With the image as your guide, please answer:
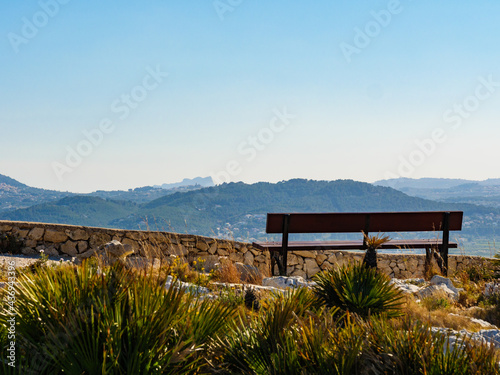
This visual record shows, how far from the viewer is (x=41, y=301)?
2.45m

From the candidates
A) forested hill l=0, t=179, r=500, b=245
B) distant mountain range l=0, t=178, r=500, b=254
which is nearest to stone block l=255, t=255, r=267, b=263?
forested hill l=0, t=179, r=500, b=245

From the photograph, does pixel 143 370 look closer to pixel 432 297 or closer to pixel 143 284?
pixel 143 284

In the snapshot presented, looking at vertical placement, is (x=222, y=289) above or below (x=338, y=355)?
below

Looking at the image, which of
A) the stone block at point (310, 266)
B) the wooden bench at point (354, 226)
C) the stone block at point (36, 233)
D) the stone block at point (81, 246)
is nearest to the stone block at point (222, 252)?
the wooden bench at point (354, 226)

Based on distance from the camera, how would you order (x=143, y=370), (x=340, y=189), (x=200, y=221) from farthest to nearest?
1. (x=340, y=189)
2. (x=200, y=221)
3. (x=143, y=370)

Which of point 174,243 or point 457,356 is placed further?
point 174,243

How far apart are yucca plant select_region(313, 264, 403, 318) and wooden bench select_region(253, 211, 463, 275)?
12.1ft

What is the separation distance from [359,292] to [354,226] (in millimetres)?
4422

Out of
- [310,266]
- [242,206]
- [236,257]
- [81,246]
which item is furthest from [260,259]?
[242,206]

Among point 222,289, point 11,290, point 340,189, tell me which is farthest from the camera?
point 340,189

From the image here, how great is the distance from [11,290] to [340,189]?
166875 mm

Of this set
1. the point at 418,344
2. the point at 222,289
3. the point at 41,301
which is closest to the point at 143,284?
the point at 41,301

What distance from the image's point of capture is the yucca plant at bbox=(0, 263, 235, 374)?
2205mm

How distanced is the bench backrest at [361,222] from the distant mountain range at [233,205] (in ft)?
319
